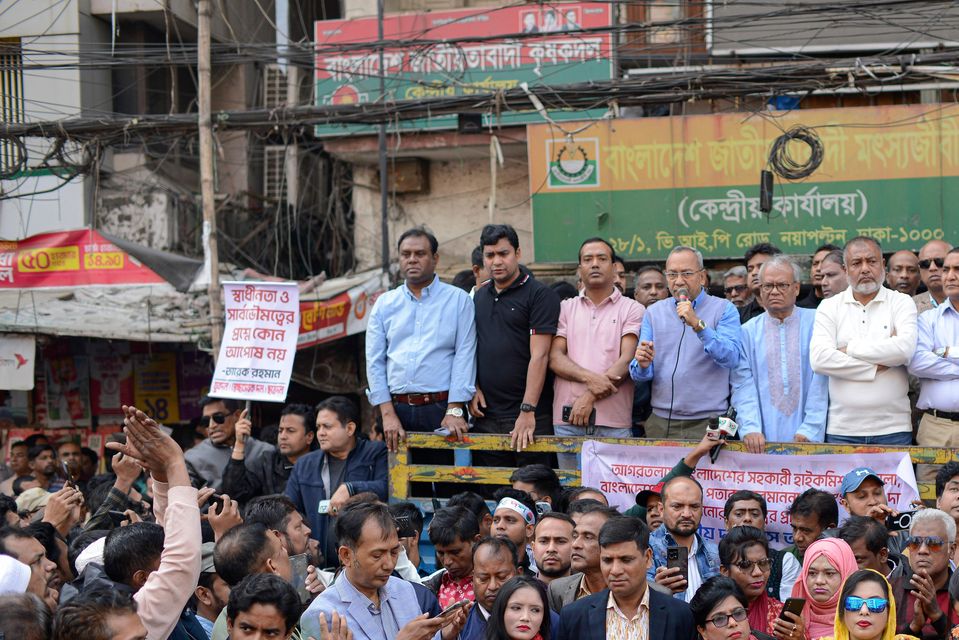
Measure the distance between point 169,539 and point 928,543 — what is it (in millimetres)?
3636

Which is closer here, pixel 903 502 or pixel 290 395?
pixel 903 502

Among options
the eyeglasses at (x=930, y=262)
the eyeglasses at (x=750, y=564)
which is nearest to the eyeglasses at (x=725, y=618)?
the eyeglasses at (x=750, y=564)

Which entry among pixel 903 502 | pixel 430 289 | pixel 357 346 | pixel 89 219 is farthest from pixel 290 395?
pixel 903 502

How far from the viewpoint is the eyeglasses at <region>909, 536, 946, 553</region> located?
5.62m

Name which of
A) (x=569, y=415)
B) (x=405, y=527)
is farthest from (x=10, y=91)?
(x=405, y=527)

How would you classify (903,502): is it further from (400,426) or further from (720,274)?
(720,274)

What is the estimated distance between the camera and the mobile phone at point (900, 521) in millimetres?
6227

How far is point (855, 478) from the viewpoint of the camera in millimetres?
6332

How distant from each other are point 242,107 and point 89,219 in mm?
2791

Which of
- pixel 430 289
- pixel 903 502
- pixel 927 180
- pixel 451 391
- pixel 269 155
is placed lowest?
pixel 903 502

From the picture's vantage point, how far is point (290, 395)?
13.9 metres

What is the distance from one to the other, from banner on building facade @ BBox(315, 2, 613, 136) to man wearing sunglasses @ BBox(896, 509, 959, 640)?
303 inches

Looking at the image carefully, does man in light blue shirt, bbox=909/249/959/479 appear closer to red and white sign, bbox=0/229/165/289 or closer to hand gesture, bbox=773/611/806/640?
hand gesture, bbox=773/611/806/640

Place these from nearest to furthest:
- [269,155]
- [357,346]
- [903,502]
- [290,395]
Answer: [903,502], [357,346], [290,395], [269,155]
